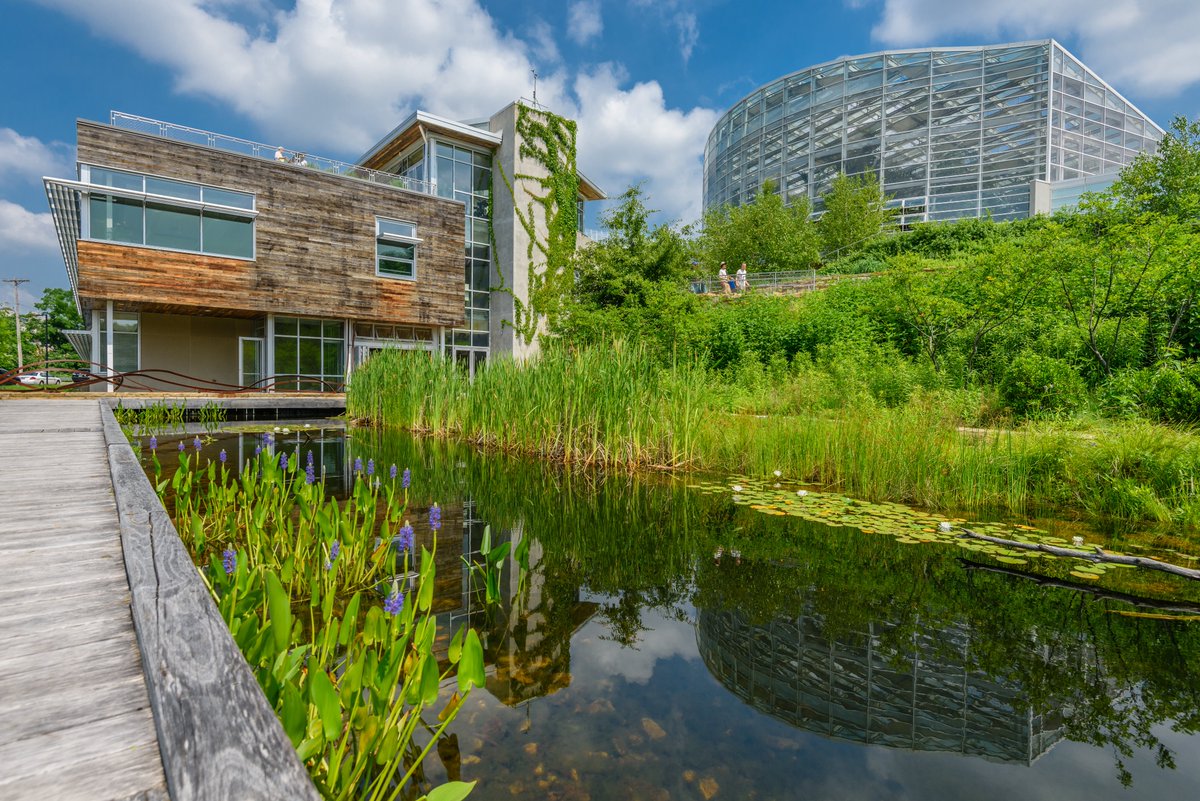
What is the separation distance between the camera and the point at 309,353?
16.8m

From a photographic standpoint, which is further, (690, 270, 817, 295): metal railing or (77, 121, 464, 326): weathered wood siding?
(690, 270, 817, 295): metal railing

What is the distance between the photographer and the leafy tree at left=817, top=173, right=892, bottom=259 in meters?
30.7

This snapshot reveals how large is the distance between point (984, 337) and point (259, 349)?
17516mm

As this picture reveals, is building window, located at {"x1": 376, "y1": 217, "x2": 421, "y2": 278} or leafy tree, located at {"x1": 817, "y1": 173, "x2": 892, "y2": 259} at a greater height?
leafy tree, located at {"x1": 817, "y1": 173, "x2": 892, "y2": 259}

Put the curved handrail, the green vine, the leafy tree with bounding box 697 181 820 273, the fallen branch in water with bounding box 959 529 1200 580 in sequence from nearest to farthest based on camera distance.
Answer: the fallen branch in water with bounding box 959 529 1200 580, the curved handrail, the green vine, the leafy tree with bounding box 697 181 820 273

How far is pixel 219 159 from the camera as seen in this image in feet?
48.6

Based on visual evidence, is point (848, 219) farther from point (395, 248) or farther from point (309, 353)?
point (309, 353)

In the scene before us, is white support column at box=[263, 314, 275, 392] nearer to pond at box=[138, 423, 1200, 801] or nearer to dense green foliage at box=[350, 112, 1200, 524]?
dense green foliage at box=[350, 112, 1200, 524]

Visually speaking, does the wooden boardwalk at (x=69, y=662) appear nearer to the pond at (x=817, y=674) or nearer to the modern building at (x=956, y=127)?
the pond at (x=817, y=674)

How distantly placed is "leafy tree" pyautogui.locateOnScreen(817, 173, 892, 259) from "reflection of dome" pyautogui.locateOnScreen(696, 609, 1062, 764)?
3065 centimetres

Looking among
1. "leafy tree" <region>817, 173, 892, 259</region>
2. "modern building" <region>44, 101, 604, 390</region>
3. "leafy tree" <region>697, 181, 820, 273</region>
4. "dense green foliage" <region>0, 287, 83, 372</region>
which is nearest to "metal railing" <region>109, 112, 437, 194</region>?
"modern building" <region>44, 101, 604, 390</region>

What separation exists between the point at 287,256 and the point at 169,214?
262 centimetres

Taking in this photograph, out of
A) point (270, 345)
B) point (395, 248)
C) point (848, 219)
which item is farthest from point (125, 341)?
point (848, 219)

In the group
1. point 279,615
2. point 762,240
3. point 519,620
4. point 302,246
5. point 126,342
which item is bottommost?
point 519,620
